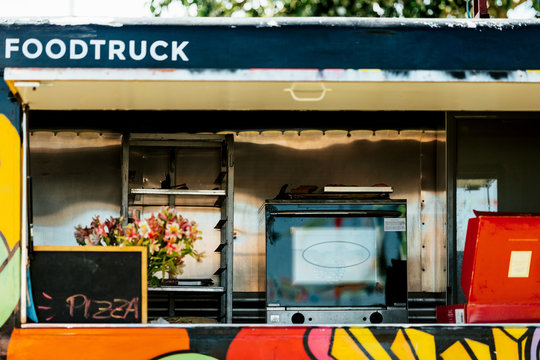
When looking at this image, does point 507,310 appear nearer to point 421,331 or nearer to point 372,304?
point 421,331

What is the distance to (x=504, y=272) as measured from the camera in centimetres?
464

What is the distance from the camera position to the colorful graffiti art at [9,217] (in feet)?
13.6

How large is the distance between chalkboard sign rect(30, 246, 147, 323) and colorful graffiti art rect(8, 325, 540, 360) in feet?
0.37

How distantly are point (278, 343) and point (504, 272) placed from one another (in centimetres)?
146

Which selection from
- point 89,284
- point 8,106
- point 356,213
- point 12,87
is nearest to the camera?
point 12,87

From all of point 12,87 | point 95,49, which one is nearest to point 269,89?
point 95,49

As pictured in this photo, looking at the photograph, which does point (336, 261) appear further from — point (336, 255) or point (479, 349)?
point (479, 349)

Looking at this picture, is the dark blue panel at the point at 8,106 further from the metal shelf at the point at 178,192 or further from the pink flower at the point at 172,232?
the metal shelf at the point at 178,192

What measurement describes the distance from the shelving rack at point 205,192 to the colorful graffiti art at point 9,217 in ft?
6.49

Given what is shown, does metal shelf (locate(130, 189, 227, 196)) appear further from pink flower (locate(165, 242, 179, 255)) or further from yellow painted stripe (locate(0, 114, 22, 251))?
yellow painted stripe (locate(0, 114, 22, 251))

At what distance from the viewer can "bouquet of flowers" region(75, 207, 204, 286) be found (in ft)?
14.9

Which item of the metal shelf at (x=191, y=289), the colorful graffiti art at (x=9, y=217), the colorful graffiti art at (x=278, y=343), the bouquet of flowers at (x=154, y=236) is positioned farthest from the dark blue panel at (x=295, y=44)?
the metal shelf at (x=191, y=289)

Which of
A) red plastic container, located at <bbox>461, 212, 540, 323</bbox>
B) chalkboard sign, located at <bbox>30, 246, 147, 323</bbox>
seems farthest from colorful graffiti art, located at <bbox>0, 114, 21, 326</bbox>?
red plastic container, located at <bbox>461, 212, 540, 323</bbox>

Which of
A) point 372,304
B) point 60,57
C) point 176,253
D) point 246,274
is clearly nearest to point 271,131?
point 246,274
